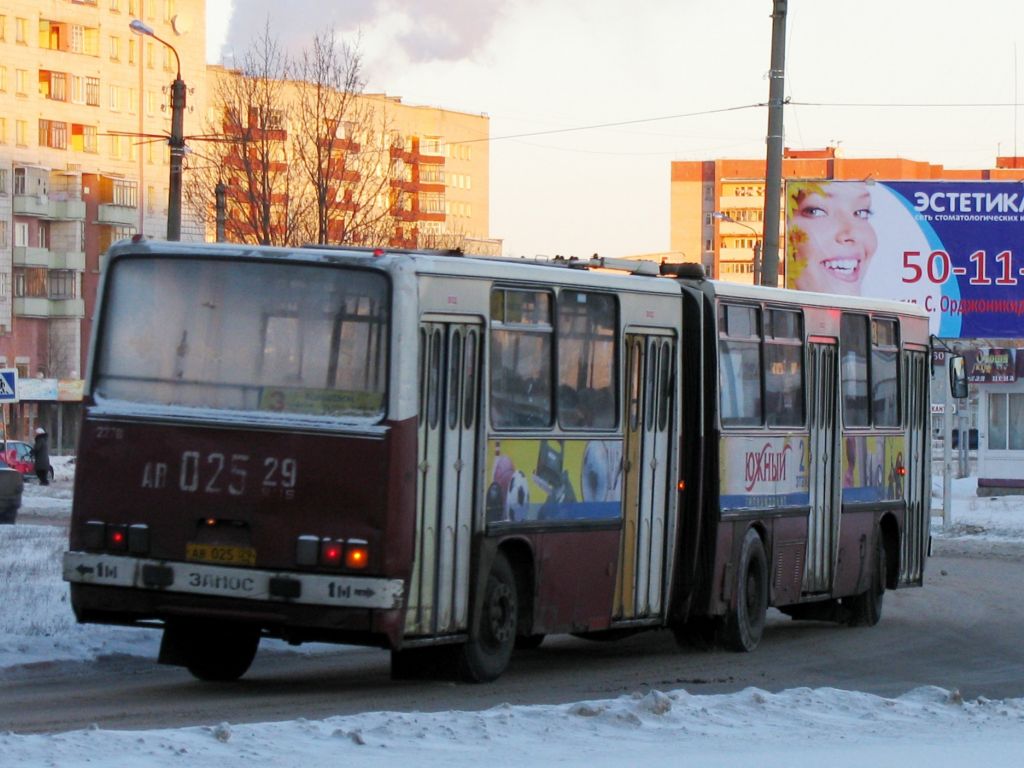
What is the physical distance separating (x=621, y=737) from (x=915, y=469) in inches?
445

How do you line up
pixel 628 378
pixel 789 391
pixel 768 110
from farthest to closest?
1. pixel 768 110
2. pixel 789 391
3. pixel 628 378

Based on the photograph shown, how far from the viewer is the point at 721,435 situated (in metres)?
16.3

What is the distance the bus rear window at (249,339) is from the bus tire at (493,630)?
1.75 m

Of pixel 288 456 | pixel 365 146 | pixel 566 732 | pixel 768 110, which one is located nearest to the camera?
pixel 566 732

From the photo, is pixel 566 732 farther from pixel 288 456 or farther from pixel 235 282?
pixel 235 282

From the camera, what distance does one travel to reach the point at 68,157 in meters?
101

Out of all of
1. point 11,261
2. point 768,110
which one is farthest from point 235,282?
point 11,261

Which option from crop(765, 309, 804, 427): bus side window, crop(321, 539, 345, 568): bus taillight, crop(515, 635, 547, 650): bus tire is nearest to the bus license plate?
crop(321, 539, 345, 568): bus taillight

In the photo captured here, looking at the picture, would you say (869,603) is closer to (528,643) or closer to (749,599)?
(749,599)

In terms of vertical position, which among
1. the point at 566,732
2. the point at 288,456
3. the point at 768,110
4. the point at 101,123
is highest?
the point at 101,123

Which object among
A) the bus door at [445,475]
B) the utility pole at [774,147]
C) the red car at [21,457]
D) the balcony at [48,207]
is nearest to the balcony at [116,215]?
the balcony at [48,207]

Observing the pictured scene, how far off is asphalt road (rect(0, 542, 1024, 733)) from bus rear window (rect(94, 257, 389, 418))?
1.76 metres

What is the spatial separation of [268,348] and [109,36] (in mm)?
92346

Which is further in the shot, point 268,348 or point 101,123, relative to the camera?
point 101,123
